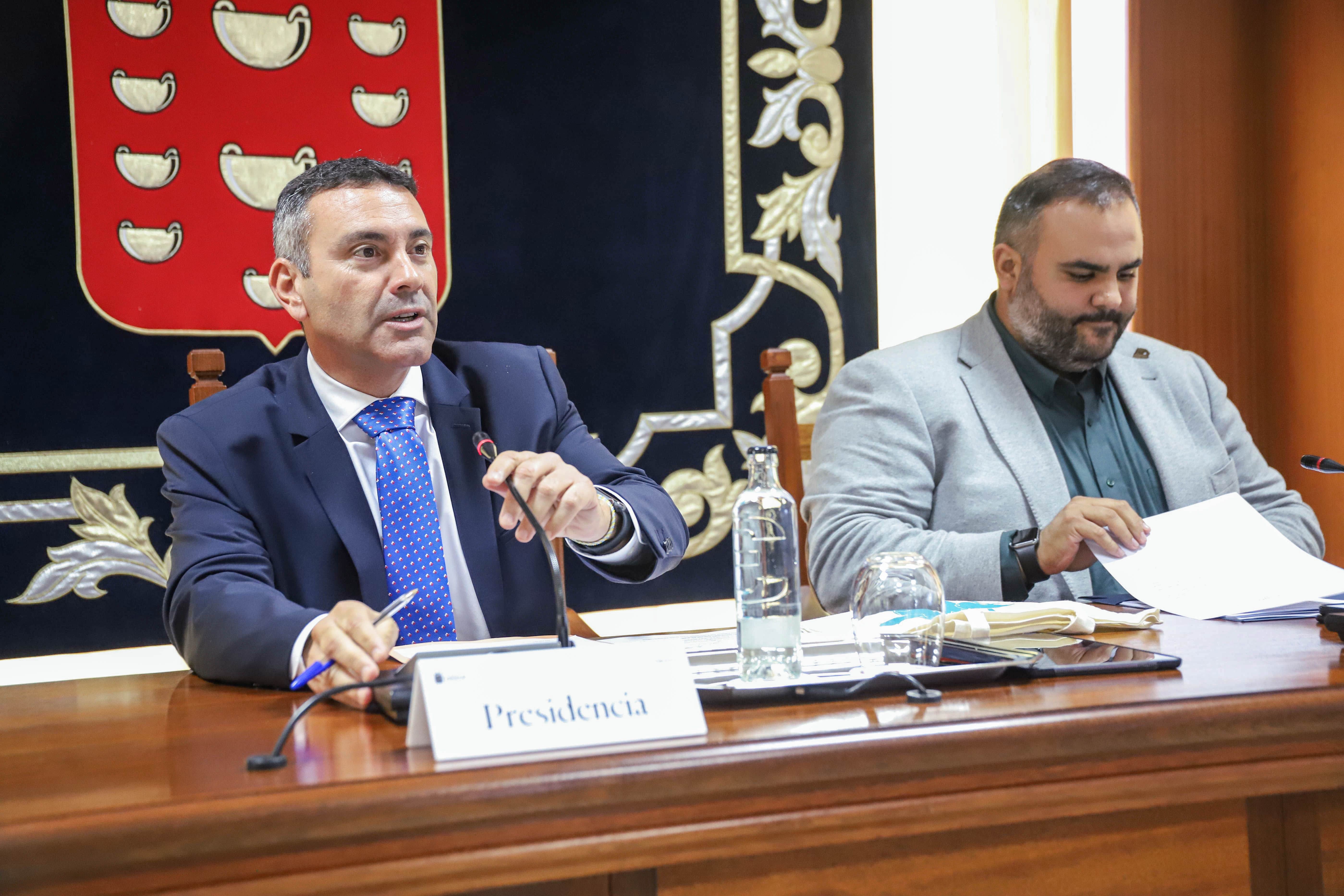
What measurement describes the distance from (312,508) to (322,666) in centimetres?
55

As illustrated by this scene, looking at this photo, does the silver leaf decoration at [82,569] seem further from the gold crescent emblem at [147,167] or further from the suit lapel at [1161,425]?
the suit lapel at [1161,425]

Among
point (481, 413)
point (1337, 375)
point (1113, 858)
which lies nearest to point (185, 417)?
point (481, 413)

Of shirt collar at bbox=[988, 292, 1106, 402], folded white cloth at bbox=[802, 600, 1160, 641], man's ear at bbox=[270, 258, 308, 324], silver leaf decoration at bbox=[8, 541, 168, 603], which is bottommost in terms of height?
silver leaf decoration at bbox=[8, 541, 168, 603]

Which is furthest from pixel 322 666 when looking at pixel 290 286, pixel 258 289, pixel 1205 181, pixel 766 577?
pixel 1205 181

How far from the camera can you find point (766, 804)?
2.86ft

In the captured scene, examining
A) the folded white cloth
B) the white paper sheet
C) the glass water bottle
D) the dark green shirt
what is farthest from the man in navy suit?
the dark green shirt

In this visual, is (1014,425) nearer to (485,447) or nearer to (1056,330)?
(1056,330)

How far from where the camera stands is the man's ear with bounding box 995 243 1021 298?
89.8 inches

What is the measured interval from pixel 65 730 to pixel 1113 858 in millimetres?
973

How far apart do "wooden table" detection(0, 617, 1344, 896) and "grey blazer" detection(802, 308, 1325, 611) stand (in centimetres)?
88

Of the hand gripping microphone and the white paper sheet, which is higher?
the hand gripping microphone

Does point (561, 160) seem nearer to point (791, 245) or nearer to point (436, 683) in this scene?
point (791, 245)

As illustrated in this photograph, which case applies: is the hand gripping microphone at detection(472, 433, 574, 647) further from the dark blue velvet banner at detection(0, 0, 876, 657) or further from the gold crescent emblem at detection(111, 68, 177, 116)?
the gold crescent emblem at detection(111, 68, 177, 116)

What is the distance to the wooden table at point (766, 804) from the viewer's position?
30.6 inches
